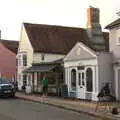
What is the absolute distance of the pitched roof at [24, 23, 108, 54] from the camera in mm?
45453

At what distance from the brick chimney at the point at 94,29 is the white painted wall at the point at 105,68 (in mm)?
18334

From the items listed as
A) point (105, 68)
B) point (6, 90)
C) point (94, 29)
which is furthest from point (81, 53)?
point (94, 29)

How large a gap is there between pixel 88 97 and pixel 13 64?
32.5 m

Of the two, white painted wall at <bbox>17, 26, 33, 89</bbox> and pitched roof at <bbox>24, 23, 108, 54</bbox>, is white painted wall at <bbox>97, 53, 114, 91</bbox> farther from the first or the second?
white painted wall at <bbox>17, 26, 33, 89</bbox>

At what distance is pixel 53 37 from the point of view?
47.2 meters

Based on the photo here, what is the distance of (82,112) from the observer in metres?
21.9

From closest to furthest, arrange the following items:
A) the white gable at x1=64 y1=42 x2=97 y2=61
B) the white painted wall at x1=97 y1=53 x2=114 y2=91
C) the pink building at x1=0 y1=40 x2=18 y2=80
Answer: the white painted wall at x1=97 y1=53 x2=114 y2=91 → the white gable at x1=64 y1=42 x2=97 y2=61 → the pink building at x1=0 y1=40 x2=18 y2=80

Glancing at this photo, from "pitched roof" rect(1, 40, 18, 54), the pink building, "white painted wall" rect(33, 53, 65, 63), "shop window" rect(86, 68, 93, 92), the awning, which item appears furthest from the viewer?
"pitched roof" rect(1, 40, 18, 54)

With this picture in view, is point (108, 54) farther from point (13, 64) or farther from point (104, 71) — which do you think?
point (13, 64)

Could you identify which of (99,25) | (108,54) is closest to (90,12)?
(99,25)

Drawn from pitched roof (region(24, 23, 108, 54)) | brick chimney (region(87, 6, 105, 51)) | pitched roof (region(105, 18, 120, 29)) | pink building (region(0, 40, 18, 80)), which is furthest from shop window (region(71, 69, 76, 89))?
pink building (region(0, 40, 18, 80))

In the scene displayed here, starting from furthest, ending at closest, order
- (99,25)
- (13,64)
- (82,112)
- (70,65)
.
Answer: (13,64) → (99,25) → (70,65) → (82,112)

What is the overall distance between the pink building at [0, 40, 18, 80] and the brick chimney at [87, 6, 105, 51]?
15.1m

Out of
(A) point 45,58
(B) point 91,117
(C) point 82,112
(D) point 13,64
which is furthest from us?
(D) point 13,64
